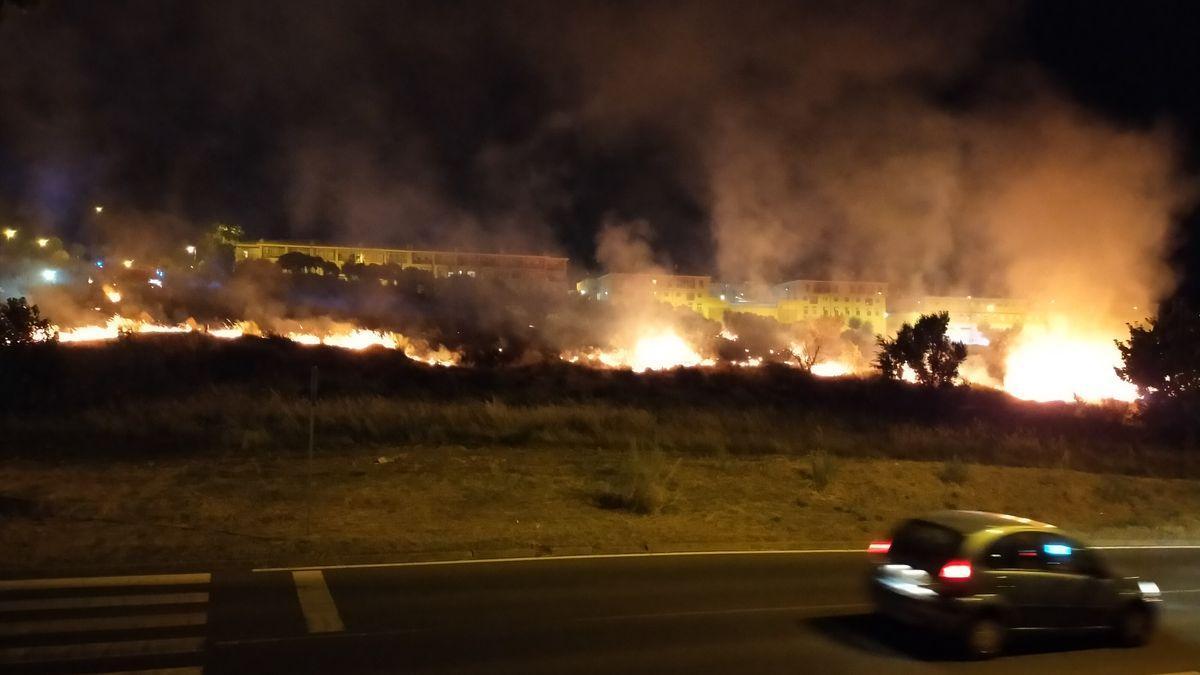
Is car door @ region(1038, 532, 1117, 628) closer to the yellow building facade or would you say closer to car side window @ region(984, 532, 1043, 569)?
car side window @ region(984, 532, 1043, 569)

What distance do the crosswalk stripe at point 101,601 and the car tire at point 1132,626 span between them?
8.96m

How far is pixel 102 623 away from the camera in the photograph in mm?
7785

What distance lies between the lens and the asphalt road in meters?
7.02

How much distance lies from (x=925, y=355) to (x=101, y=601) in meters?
49.8

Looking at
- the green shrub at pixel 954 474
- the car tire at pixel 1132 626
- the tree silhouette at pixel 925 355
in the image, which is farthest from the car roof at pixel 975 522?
the tree silhouette at pixel 925 355

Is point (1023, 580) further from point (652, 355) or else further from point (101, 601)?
point (652, 355)

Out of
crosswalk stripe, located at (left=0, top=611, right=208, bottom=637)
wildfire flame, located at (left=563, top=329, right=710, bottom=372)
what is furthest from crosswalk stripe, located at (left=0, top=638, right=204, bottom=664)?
wildfire flame, located at (left=563, top=329, right=710, bottom=372)

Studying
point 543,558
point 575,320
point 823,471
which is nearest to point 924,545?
point 543,558

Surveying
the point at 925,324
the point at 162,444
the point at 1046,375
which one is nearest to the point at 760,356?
the point at 925,324

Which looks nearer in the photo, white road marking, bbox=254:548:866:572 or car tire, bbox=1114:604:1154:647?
car tire, bbox=1114:604:1154:647

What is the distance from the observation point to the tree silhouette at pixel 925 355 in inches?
2010

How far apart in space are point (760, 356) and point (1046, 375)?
1941 cm

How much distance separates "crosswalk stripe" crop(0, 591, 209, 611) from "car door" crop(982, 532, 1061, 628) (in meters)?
7.65

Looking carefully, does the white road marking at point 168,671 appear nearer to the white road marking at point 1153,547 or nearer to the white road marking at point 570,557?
the white road marking at point 570,557
